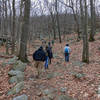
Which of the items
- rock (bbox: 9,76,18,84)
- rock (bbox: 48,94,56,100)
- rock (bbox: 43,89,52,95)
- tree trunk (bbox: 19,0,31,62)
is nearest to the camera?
rock (bbox: 48,94,56,100)

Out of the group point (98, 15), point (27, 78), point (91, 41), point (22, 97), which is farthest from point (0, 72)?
point (98, 15)

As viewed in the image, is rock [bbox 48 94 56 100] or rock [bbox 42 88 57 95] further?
rock [bbox 42 88 57 95]

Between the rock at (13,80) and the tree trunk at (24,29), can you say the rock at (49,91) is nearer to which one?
the rock at (13,80)

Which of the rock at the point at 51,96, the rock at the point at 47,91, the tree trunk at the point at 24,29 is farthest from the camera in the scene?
the tree trunk at the point at 24,29

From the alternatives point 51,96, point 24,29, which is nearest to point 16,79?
point 51,96

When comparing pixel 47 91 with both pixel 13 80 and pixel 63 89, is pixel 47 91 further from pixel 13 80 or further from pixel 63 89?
pixel 13 80

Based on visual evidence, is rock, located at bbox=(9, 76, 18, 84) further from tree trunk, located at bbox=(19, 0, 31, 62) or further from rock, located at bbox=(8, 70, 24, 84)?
tree trunk, located at bbox=(19, 0, 31, 62)

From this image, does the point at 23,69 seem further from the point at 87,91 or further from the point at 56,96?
the point at 87,91

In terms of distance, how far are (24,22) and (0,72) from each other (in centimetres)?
406

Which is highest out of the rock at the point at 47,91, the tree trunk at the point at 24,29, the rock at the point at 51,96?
the tree trunk at the point at 24,29

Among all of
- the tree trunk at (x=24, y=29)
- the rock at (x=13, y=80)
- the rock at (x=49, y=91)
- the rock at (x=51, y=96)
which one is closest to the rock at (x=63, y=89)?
the rock at (x=49, y=91)

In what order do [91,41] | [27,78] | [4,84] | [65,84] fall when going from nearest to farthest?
1. [65,84]
2. [4,84]
3. [27,78]
4. [91,41]

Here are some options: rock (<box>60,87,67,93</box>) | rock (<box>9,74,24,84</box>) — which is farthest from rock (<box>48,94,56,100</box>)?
rock (<box>9,74,24,84</box>)

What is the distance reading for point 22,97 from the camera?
15.0 feet
